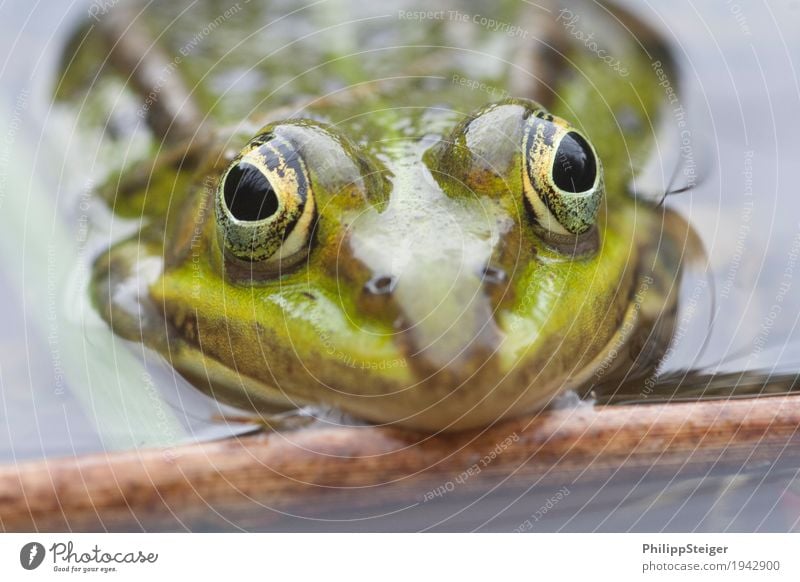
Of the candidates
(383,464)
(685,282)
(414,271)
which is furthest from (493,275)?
(685,282)

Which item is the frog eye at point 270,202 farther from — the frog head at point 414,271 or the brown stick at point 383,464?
the brown stick at point 383,464

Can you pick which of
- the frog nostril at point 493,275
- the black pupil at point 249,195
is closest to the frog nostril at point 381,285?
the frog nostril at point 493,275

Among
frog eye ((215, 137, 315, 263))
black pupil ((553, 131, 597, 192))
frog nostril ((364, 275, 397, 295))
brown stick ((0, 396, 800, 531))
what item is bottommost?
brown stick ((0, 396, 800, 531))

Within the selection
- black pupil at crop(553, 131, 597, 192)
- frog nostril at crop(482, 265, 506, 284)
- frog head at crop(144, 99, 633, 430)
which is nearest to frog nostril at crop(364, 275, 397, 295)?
frog head at crop(144, 99, 633, 430)

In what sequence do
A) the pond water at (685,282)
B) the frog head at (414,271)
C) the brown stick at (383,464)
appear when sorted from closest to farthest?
the frog head at (414,271), the brown stick at (383,464), the pond water at (685,282)

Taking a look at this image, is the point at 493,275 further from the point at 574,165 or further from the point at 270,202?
the point at 270,202

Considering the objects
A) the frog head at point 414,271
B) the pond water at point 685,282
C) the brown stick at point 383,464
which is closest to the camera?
the frog head at point 414,271

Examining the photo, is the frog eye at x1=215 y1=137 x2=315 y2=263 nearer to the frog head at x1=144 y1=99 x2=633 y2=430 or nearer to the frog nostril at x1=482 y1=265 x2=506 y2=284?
the frog head at x1=144 y1=99 x2=633 y2=430
